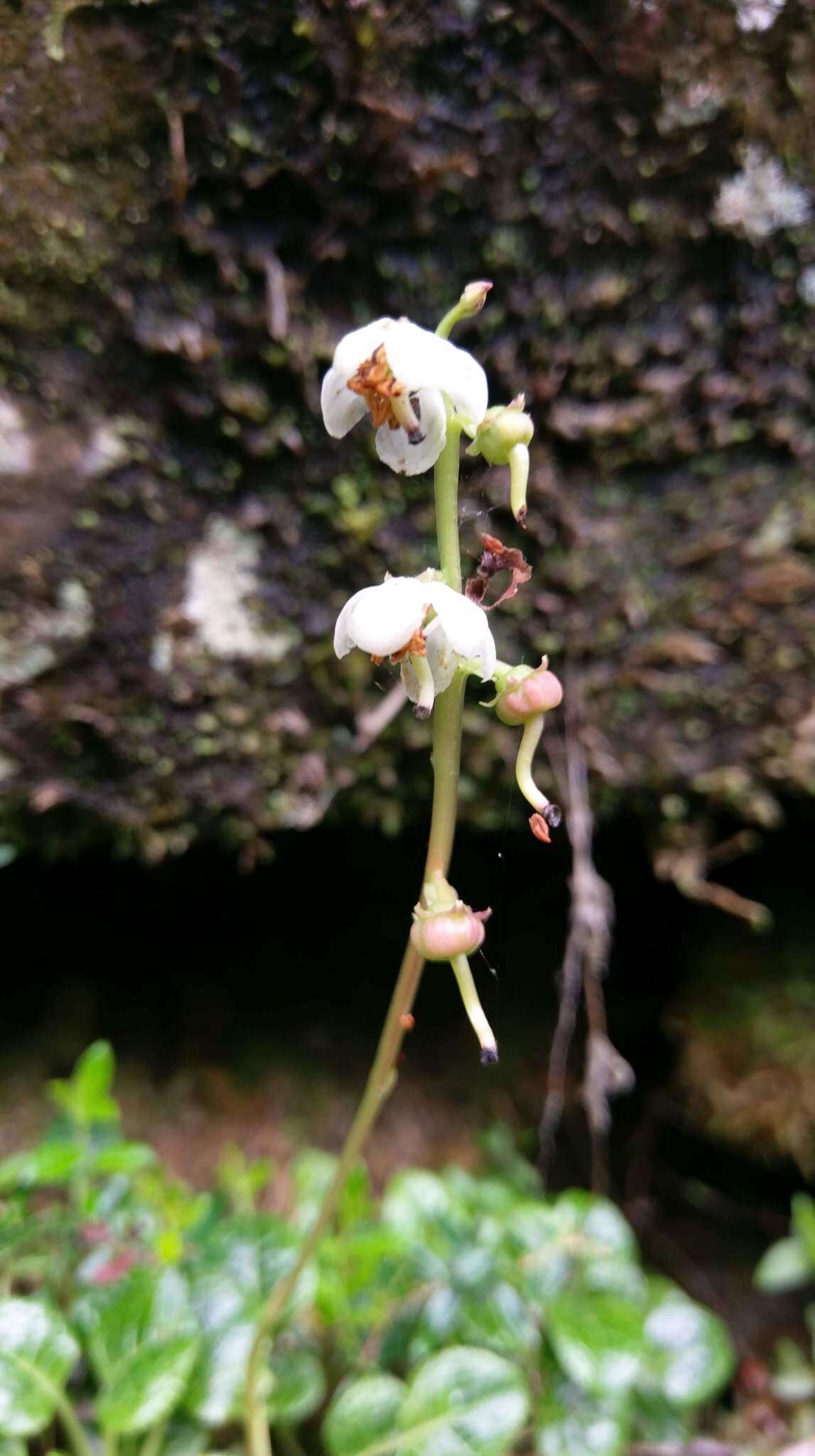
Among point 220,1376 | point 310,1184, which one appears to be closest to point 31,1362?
point 220,1376

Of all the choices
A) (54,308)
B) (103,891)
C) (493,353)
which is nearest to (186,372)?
(54,308)

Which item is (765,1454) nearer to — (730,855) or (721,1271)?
(721,1271)

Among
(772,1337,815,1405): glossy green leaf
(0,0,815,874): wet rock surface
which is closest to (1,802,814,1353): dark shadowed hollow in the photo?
(772,1337,815,1405): glossy green leaf

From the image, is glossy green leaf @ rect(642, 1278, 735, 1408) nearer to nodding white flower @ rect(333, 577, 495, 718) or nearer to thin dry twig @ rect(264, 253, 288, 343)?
nodding white flower @ rect(333, 577, 495, 718)

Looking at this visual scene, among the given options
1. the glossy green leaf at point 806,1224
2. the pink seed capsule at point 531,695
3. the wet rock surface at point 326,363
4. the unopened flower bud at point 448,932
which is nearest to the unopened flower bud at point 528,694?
the pink seed capsule at point 531,695

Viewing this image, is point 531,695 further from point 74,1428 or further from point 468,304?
point 74,1428

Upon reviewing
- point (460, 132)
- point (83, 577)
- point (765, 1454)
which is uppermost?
point (460, 132)
